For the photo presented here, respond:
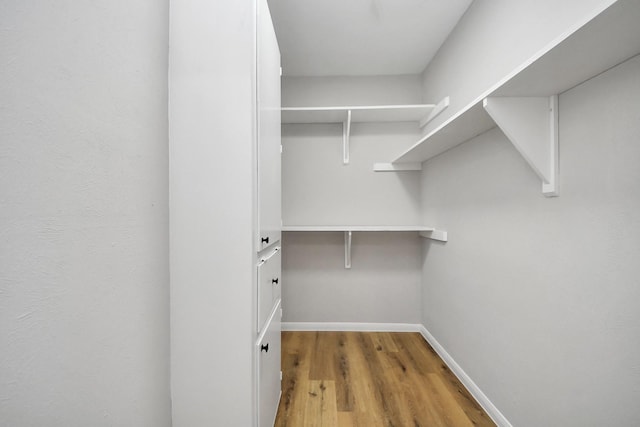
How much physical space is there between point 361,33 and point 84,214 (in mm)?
1912

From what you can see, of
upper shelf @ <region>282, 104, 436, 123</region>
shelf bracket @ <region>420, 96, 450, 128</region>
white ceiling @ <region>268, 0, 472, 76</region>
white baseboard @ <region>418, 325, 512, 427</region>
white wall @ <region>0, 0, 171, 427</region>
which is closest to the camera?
white wall @ <region>0, 0, 171, 427</region>

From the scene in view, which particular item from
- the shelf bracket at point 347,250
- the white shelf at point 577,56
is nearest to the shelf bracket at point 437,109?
the white shelf at point 577,56

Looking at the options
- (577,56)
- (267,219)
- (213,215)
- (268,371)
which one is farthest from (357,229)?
(577,56)

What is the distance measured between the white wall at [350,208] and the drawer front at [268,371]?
102 centimetres

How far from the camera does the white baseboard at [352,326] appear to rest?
2.35 metres

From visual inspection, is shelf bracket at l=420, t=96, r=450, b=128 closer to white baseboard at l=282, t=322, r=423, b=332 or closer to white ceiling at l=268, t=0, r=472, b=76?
white ceiling at l=268, t=0, r=472, b=76

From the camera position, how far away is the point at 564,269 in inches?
38.5

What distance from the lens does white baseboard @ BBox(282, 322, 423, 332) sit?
7.72ft

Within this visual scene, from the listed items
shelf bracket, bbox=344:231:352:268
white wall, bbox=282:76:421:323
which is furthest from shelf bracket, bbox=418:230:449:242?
shelf bracket, bbox=344:231:352:268

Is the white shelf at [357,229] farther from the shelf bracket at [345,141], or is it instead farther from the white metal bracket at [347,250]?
the shelf bracket at [345,141]

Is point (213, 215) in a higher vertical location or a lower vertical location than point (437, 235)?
higher

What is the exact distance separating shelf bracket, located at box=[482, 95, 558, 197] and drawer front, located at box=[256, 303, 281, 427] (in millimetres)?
1268

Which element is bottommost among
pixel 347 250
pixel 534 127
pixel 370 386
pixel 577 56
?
pixel 370 386

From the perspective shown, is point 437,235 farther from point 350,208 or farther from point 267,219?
point 267,219
